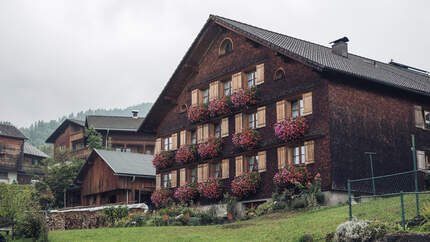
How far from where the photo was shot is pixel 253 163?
32438 millimetres

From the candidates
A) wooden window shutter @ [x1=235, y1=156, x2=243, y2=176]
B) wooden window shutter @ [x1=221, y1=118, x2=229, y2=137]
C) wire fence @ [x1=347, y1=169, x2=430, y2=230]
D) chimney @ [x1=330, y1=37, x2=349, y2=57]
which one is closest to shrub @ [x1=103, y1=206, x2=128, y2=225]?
wooden window shutter @ [x1=235, y1=156, x2=243, y2=176]

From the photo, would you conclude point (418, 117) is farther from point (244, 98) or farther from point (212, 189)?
point (212, 189)

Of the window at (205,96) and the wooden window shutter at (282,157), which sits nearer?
the wooden window shutter at (282,157)

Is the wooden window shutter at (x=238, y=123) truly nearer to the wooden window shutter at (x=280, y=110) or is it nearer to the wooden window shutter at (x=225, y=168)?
the wooden window shutter at (x=225, y=168)

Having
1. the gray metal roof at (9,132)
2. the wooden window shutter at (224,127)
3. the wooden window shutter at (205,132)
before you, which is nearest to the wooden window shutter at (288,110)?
the wooden window shutter at (224,127)

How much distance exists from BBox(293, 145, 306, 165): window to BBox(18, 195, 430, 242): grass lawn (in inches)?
135

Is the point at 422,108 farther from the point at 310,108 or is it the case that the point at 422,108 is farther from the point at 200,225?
the point at 200,225

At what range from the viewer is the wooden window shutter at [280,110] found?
30.6m

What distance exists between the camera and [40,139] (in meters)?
175

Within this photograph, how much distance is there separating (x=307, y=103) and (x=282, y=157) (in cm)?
309

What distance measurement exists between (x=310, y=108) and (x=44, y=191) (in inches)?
1127

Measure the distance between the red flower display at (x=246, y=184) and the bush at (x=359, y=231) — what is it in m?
12.8

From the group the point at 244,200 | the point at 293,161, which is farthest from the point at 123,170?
the point at 293,161

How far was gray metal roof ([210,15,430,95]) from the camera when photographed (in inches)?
1184
